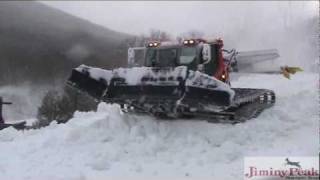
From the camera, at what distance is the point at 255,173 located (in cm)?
747

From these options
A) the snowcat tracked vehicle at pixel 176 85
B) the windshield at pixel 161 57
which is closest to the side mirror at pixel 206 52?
the snowcat tracked vehicle at pixel 176 85

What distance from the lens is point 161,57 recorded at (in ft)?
36.9

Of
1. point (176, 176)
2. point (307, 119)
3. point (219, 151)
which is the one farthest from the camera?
point (307, 119)

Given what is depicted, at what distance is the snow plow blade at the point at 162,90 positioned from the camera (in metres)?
9.20

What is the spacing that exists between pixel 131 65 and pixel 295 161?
4490mm

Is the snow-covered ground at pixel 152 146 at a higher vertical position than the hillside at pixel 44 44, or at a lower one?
lower

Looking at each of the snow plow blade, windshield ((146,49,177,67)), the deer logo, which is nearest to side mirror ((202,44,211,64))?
windshield ((146,49,177,67))

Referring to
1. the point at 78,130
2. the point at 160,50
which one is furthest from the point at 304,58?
the point at 78,130

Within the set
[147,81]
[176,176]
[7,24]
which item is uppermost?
[7,24]

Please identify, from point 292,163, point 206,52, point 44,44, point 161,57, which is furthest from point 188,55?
point 44,44

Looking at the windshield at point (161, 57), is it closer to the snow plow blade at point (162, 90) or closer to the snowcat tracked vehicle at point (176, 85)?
the snowcat tracked vehicle at point (176, 85)

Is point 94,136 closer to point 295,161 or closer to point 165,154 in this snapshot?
point 165,154

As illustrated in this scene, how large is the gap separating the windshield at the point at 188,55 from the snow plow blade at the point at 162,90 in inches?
43.3

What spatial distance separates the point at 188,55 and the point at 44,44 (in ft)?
14.8
